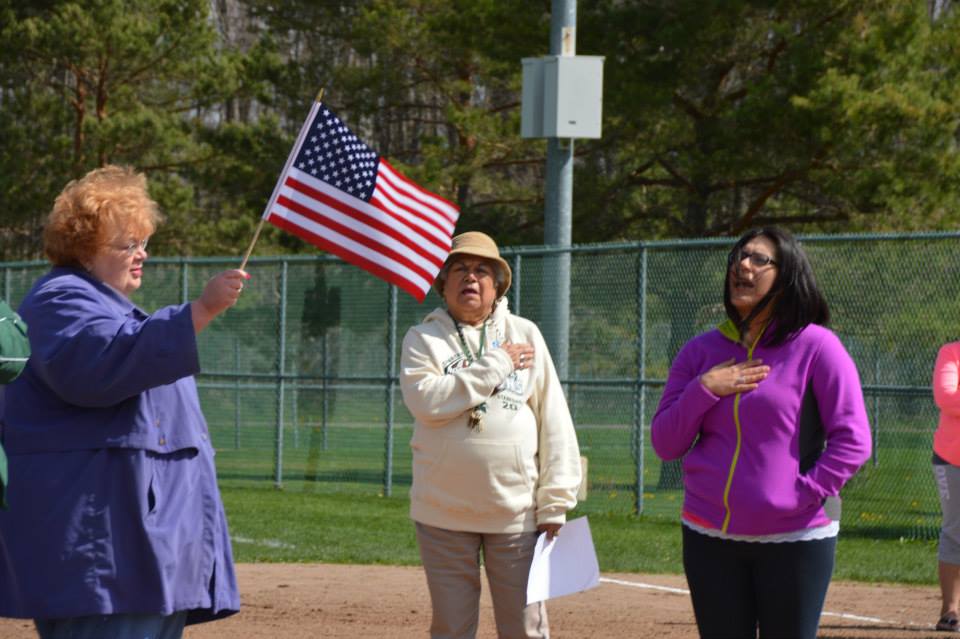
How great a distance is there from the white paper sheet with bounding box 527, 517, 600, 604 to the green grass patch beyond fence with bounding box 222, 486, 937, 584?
5.06m

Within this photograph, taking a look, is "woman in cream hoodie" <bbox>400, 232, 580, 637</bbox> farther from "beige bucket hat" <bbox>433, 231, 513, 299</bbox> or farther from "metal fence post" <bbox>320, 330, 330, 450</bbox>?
"metal fence post" <bbox>320, 330, 330, 450</bbox>

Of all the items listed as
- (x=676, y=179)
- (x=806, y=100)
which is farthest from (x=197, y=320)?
(x=676, y=179)

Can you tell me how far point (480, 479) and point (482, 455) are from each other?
88mm

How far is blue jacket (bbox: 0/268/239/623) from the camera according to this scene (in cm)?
397

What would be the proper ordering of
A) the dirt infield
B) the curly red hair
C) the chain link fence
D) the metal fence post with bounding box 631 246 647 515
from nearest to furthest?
the curly red hair
the dirt infield
the chain link fence
the metal fence post with bounding box 631 246 647 515

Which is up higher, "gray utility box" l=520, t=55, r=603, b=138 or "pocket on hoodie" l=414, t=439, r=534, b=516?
"gray utility box" l=520, t=55, r=603, b=138

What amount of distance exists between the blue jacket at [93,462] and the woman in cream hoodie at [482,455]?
5.17 feet

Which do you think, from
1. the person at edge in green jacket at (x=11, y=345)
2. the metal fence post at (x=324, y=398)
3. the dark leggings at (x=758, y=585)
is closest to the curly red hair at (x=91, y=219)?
the person at edge in green jacket at (x=11, y=345)

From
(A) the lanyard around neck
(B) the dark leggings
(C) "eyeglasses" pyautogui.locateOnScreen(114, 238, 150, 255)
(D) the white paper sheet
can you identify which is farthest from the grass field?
(C) "eyeglasses" pyautogui.locateOnScreen(114, 238, 150, 255)

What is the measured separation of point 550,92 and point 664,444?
9328mm

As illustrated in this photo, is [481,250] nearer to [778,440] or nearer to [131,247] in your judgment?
[778,440]

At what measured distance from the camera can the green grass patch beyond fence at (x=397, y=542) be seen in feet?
35.7

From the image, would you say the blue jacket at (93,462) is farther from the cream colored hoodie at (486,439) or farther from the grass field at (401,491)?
the grass field at (401,491)

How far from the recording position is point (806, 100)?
20.0m
